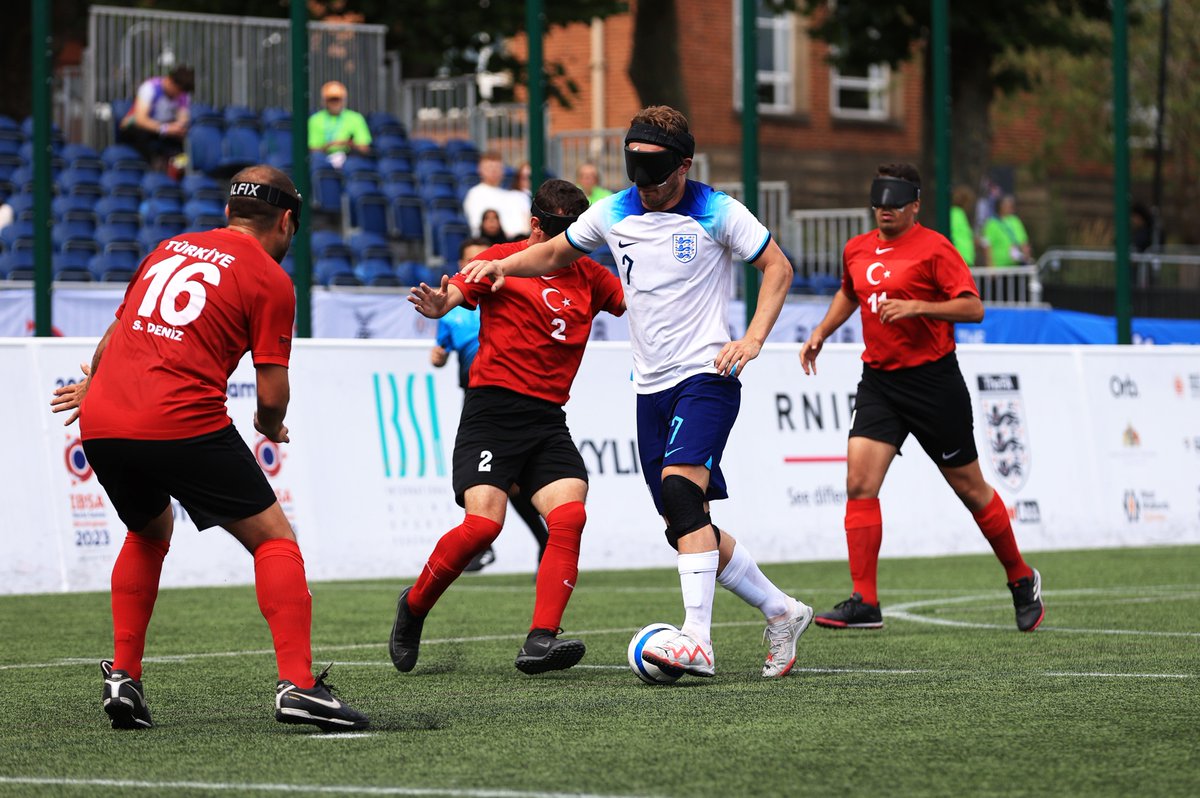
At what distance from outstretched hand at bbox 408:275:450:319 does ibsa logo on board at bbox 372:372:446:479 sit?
5.42 meters

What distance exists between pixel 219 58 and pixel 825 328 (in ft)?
52.2

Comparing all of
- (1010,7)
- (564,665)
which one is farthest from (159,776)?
(1010,7)

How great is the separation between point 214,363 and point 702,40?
31.7 m

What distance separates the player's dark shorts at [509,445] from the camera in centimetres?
816

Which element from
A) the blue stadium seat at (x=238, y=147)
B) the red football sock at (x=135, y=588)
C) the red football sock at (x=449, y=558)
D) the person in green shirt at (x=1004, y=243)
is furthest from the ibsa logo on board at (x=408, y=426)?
the person in green shirt at (x=1004, y=243)

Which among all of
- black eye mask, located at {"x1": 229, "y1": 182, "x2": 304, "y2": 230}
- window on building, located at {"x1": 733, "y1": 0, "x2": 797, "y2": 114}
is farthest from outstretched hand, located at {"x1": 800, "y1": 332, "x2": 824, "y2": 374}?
window on building, located at {"x1": 733, "y1": 0, "x2": 797, "y2": 114}

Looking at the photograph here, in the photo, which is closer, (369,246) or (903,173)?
(903,173)

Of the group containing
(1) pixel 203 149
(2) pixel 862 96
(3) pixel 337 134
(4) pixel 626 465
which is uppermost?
(2) pixel 862 96

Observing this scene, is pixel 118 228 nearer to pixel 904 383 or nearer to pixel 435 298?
pixel 904 383

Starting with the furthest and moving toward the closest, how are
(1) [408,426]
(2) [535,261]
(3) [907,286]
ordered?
(1) [408,426]
(3) [907,286]
(2) [535,261]

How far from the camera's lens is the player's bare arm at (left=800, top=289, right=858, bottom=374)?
967 cm

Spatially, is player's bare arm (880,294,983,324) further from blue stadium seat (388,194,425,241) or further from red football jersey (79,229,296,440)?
blue stadium seat (388,194,425,241)

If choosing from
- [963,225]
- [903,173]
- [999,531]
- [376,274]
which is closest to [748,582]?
[999,531]

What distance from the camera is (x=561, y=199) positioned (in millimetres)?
8367
